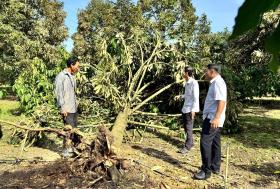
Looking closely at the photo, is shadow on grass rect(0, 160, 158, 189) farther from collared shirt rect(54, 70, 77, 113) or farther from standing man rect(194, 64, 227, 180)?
collared shirt rect(54, 70, 77, 113)

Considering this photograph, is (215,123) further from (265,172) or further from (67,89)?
(67,89)

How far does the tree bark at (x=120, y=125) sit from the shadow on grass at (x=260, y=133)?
3035mm

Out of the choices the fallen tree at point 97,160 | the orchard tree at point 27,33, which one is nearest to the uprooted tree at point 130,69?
the fallen tree at point 97,160

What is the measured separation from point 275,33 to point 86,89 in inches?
445

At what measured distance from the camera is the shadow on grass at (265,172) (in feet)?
25.2

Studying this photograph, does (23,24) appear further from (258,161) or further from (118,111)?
(258,161)

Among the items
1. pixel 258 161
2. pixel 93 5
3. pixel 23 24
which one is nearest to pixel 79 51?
pixel 93 5

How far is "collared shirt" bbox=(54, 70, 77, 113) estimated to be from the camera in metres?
8.67

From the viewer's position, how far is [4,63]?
25891mm

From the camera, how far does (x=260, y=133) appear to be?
1280cm

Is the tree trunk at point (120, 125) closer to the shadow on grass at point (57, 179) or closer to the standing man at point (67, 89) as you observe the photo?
the standing man at point (67, 89)

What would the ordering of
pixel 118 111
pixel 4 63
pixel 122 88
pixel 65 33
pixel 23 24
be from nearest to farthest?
pixel 118 111
pixel 122 88
pixel 4 63
pixel 23 24
pixel 65 33

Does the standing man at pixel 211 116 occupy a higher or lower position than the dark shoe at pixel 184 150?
higher

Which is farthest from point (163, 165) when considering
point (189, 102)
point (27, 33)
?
point (27, 33)
